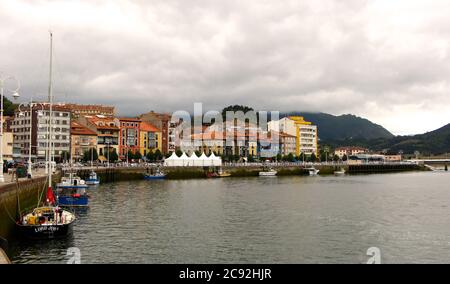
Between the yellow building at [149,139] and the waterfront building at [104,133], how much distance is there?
37.3 ft

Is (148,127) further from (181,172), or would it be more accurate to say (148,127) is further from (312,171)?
(312,171)

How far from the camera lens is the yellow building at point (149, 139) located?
6683 inches

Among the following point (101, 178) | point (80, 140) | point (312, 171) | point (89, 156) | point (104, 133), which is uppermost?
point (104, 133)

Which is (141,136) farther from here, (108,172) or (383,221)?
(383,221)

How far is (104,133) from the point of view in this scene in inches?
6161

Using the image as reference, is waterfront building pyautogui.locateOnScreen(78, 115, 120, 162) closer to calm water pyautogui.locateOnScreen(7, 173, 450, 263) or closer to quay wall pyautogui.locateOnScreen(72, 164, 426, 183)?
quay wall pyautogui.locateOnScreen(72, 164, 426, 183)

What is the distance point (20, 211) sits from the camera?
45562 millimetres

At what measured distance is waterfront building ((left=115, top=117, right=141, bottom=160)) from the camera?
16212 cm

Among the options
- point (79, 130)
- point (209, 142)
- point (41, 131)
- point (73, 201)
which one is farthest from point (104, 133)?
point (73, 201)

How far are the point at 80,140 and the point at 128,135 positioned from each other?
18.7 m

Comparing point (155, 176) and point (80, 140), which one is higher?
point (80, 140)

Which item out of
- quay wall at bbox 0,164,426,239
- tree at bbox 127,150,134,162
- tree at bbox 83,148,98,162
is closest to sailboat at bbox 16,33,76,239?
quay wall at bbox 0,164,426,239
